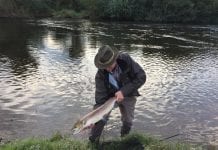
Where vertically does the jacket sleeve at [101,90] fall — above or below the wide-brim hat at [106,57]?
below

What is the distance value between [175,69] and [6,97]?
11641 mm

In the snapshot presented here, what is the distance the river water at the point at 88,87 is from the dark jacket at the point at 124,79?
176 inches

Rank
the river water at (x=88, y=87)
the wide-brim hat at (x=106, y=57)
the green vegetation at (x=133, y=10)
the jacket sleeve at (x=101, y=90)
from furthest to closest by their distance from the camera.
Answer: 1. the green vegetation at (x=133, y=10)
2. the river water at (x=88, y=87)
3. the jacket sleeve at (x=101, y=90)
4. the wide-brim hat at (x=106, y=57)

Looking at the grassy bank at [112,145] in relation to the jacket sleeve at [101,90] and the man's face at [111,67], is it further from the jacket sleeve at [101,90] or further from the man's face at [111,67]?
the man's face at [111,67]

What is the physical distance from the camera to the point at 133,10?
69062mm

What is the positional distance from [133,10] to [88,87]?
4904 cm

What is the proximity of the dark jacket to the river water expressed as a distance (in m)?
4.46

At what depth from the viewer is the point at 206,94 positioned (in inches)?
815

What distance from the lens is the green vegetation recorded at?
68938mm

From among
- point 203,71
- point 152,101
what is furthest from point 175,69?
point 152,101

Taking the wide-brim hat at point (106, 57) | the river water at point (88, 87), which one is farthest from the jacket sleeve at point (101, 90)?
the river water at point (88, 87)

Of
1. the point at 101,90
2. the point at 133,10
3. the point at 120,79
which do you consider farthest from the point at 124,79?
the point at 133,10

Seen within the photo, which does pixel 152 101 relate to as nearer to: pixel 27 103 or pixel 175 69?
pixel 27 103

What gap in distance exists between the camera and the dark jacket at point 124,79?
962 centimetres
